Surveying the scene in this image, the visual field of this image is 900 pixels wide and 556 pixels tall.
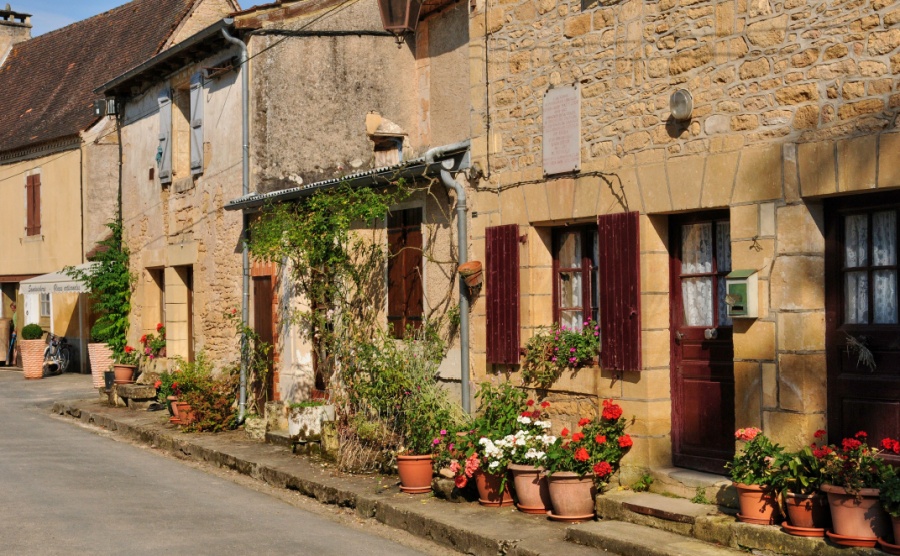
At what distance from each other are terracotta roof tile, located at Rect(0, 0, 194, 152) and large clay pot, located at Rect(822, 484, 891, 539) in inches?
728

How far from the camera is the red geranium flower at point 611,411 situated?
7.76 m

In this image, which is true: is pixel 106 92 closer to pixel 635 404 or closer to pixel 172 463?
pixel 172 463

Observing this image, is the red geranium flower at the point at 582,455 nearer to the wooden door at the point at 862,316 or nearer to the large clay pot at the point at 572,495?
the large clay pot at the point at 572,495

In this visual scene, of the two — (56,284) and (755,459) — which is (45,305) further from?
(755,459)

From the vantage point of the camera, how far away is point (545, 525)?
295 inches

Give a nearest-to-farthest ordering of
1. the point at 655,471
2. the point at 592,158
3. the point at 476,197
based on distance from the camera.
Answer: the point at 655,471, the point at 592,158, the point at 476,197

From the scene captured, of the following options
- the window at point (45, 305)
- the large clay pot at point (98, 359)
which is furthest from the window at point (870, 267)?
the window at point (45, 305)

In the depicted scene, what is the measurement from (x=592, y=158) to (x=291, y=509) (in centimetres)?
378

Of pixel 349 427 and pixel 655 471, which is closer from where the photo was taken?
pixel 655 471

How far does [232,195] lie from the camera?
13695 mm

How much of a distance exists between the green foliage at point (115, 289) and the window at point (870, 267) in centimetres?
1372

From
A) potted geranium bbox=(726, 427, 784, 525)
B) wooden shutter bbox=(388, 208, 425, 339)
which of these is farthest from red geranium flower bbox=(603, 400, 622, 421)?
wooden shutter bbox=(388, 208, 425, 339)

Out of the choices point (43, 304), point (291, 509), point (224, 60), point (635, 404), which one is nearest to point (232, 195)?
point (224, 60)

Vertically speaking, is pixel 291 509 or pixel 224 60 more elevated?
pixel 224 60
